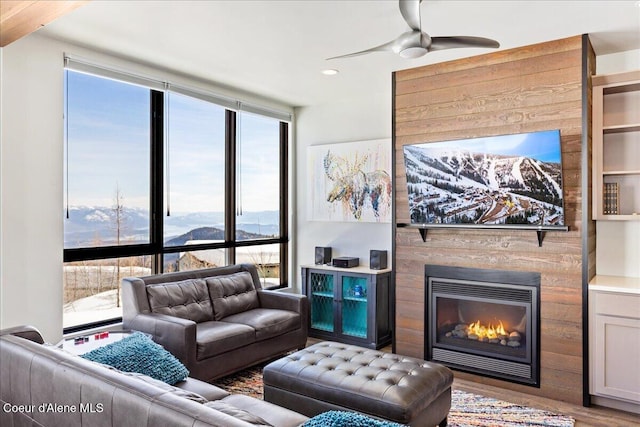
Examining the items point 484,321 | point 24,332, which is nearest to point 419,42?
point 484,321

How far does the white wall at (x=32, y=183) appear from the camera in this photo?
10.1 feet

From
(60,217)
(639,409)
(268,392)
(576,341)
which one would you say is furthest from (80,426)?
(639,409)

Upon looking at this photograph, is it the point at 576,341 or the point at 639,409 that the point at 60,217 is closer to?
the point at 576,341

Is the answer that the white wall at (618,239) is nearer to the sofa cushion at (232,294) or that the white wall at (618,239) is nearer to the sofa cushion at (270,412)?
the sofa cushion at (270,412)

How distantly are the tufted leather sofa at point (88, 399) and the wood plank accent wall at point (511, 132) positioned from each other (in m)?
2.29

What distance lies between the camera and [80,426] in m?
1.54

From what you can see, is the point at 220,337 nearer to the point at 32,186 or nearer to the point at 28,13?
the point at 32,186

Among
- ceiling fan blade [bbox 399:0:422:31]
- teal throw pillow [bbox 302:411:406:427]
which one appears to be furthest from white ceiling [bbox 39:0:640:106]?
teal throw pillow [bbox 302:411:406:427]

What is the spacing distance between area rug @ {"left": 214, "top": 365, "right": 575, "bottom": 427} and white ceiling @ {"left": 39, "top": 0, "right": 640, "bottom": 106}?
266 centimetres

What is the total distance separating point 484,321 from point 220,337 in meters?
2.20

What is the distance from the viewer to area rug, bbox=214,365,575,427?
116 inches

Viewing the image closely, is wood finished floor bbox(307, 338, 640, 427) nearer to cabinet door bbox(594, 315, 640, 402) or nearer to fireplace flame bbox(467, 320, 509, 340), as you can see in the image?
cabinet door bbox(594, 315, 640, 402)

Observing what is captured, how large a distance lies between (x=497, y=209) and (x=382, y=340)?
1.82 meters

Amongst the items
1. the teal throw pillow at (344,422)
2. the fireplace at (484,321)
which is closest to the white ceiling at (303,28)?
the fireplace at (484,321)
